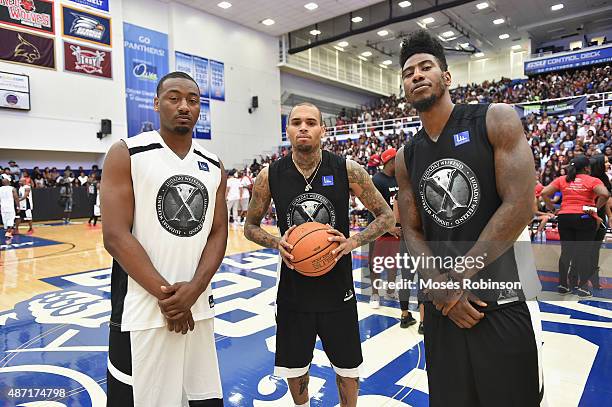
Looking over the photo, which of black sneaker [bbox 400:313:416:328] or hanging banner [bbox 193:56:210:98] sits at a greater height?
hanging banner [bbox 193:56:210:98]

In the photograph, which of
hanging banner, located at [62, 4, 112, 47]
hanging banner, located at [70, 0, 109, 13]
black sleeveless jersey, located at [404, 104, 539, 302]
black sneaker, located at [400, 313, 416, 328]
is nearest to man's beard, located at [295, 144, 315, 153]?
black sleeveless jersey, located at [404, 104, 539, 302]

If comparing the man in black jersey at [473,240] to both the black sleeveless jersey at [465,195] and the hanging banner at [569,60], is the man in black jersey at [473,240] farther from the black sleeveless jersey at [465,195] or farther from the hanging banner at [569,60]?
the hanging banner at [569,60]

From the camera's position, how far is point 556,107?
49.3 feet

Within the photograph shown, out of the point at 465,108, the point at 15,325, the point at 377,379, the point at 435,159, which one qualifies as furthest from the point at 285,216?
the point at 15,325

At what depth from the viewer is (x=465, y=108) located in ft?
5.70

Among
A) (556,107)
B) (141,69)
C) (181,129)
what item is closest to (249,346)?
(181,129)

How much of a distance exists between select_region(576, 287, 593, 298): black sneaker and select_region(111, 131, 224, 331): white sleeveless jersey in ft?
16.5

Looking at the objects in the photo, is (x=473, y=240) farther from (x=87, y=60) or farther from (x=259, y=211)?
(x=87, y=60)

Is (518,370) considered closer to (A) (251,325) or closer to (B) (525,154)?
(B) (525,154)

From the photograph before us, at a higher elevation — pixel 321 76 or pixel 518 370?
pixel 321 76

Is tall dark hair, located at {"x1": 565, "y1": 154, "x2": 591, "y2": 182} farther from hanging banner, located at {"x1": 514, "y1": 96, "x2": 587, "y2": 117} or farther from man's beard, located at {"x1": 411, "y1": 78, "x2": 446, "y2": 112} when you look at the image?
hanging banner, located at {"x1": 514, "y1": 96, "x2": 587, "y2": 117}

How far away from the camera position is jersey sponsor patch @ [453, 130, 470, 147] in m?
1.67

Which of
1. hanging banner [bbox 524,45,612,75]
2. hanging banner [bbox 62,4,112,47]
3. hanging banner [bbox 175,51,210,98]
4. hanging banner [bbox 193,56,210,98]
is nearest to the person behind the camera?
hanging banner [bbox 62,4,112,47]

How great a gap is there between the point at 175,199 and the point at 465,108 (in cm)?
135
